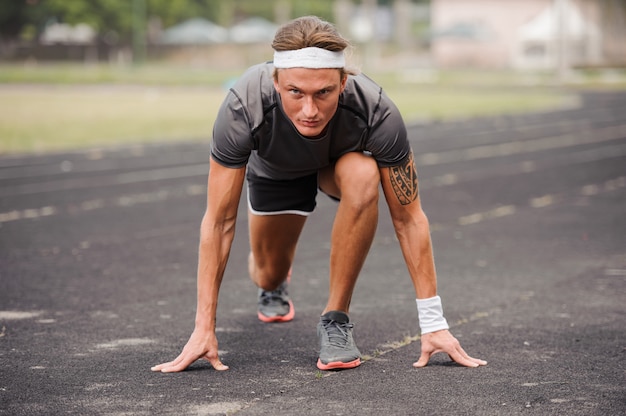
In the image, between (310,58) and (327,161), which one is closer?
(310,58)

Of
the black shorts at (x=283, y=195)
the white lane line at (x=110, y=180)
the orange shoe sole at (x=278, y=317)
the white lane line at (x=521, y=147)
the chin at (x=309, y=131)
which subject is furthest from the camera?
the white lane line at (x=521, y=147)

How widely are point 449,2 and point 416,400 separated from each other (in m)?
65.8

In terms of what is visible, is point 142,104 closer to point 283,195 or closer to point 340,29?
point 283,195

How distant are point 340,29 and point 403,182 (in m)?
44.7

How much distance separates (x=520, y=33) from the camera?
209 ft

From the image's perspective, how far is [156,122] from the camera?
21688 mm

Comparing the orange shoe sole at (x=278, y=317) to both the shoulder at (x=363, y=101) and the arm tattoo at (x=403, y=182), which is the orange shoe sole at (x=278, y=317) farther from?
the shoulder at (x=363, y=101)

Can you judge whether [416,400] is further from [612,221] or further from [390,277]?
[612,221]

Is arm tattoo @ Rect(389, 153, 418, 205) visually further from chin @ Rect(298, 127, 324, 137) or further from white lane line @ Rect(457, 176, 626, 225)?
white lane line @ Rect(457, 176, 626, 225)

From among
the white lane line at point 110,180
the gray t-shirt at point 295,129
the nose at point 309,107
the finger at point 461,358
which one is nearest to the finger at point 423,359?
the finger at point 461,358

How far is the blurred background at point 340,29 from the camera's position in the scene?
3300cm

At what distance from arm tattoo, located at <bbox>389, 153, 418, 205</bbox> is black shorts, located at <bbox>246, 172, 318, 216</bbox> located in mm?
682

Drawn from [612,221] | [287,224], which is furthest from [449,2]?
[287,224]

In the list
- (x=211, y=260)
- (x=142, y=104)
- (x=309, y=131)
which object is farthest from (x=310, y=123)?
(x=142, y=104)
